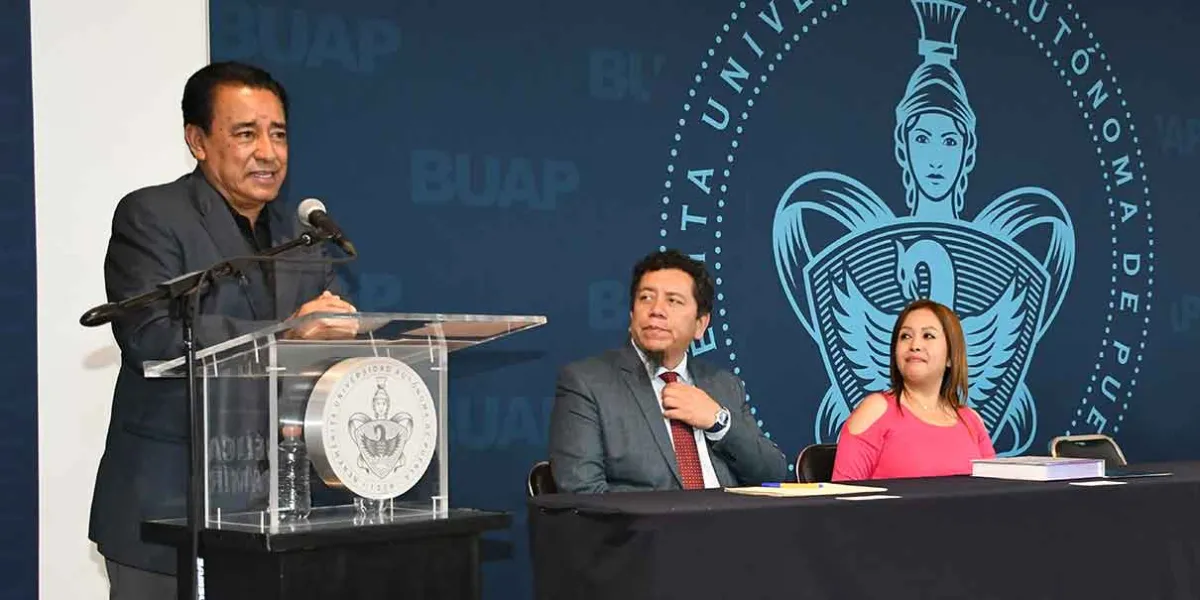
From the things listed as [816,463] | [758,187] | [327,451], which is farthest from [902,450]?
[327,451]

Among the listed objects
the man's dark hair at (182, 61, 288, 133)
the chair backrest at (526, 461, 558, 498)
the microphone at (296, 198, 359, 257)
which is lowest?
the chair backrest at (526, 461, 558, 498)

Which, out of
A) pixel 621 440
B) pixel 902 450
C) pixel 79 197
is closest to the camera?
pixel 621 440

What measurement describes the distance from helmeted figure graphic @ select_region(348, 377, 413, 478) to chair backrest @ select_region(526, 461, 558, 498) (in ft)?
3.59

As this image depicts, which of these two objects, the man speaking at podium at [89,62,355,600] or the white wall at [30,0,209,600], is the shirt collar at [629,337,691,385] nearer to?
the man speaking at podium at [89,62,355,600]

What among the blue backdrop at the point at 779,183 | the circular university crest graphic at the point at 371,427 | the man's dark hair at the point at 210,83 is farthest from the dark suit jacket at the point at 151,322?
the blue backdrop at the point at 779,183

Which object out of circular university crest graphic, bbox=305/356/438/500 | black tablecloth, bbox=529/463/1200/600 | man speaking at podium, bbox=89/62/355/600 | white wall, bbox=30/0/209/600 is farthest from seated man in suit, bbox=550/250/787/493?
white wall, bbox=30/0/209/600

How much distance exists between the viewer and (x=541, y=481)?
325 cm

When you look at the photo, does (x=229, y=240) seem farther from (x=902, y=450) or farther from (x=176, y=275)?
(x=902, y=450)

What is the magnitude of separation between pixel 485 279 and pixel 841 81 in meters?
1.59

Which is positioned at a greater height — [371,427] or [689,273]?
[689,273]

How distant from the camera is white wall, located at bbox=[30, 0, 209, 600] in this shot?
11.3 ft

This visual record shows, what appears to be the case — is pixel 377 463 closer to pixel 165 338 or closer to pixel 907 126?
pixel 165 338

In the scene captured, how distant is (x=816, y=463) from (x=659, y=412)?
62 cm

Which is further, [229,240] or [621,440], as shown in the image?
[621,440]
